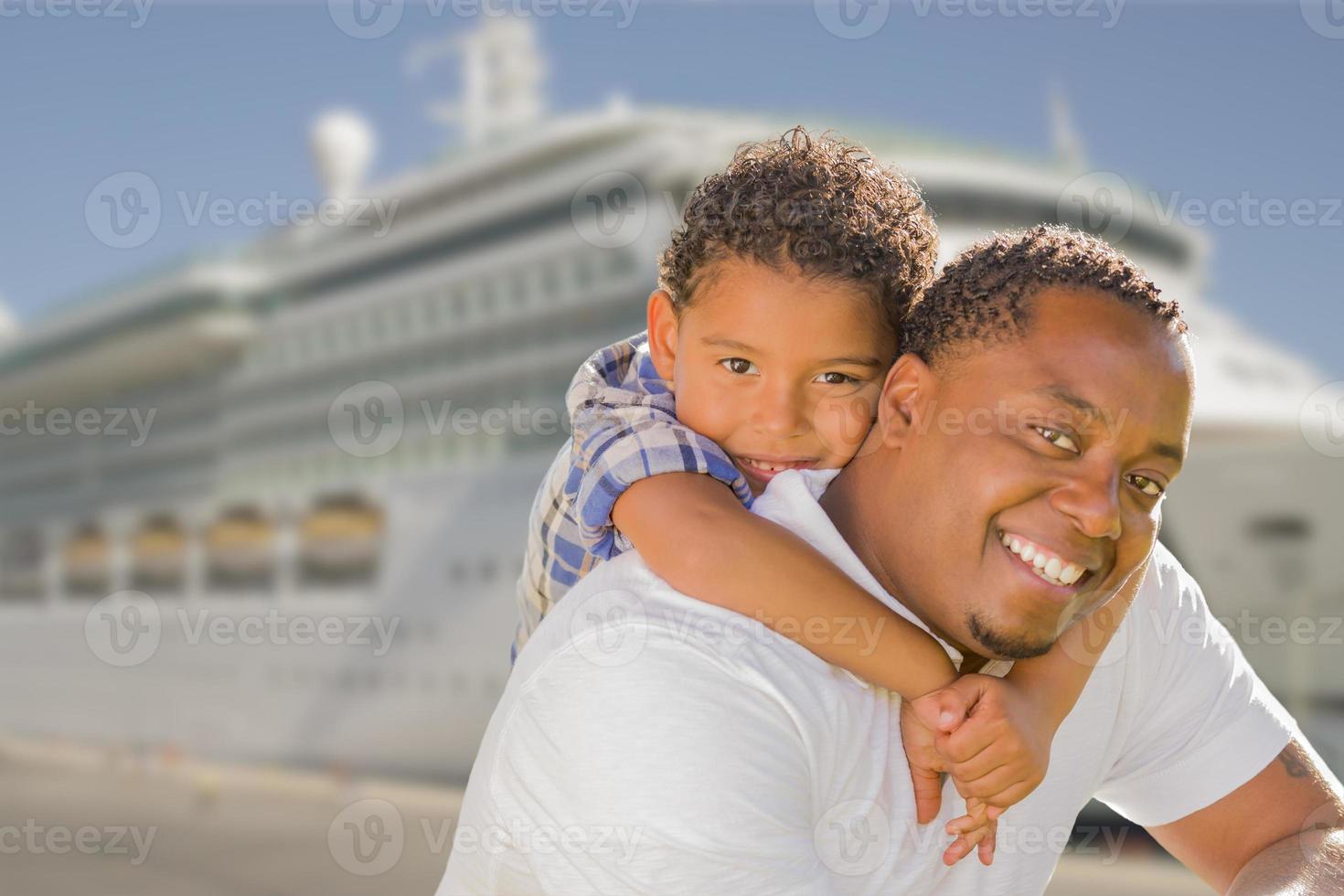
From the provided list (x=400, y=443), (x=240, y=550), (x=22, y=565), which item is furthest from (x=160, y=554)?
(x=400, y=443)

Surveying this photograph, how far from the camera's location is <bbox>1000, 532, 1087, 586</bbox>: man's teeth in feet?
4.26

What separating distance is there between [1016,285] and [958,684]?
42 centimetres

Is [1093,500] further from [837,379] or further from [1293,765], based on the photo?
[1293,765]

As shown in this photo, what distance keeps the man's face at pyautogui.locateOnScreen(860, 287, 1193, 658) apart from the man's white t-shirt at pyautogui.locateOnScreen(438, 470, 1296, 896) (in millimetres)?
73

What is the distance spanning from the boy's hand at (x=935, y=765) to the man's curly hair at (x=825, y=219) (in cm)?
51

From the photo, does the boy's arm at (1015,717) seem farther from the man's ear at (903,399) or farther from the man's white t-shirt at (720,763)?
the man's ear at (903,399)

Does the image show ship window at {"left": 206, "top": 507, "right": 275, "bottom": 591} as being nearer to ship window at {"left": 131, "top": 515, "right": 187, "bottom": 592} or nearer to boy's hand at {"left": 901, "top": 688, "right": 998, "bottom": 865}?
ship window at {"left": 131, "top": 515, "right": 187, "bottom": 592}

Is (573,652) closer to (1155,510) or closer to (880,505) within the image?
(880,505)

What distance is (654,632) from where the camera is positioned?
3.67 feet

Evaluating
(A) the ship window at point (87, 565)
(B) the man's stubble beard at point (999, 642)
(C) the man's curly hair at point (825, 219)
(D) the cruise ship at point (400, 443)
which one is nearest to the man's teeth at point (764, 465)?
(C) the man's curly hair at point (825, 219)

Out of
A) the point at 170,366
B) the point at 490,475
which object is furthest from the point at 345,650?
the point at 170,366

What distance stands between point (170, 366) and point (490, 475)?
28.0ft

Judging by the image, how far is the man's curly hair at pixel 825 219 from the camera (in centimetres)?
151

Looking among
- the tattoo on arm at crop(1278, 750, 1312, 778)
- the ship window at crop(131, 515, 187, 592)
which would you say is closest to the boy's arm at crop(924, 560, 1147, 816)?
the tattoo on arm at crop(1278, 750, 1312, 778)
